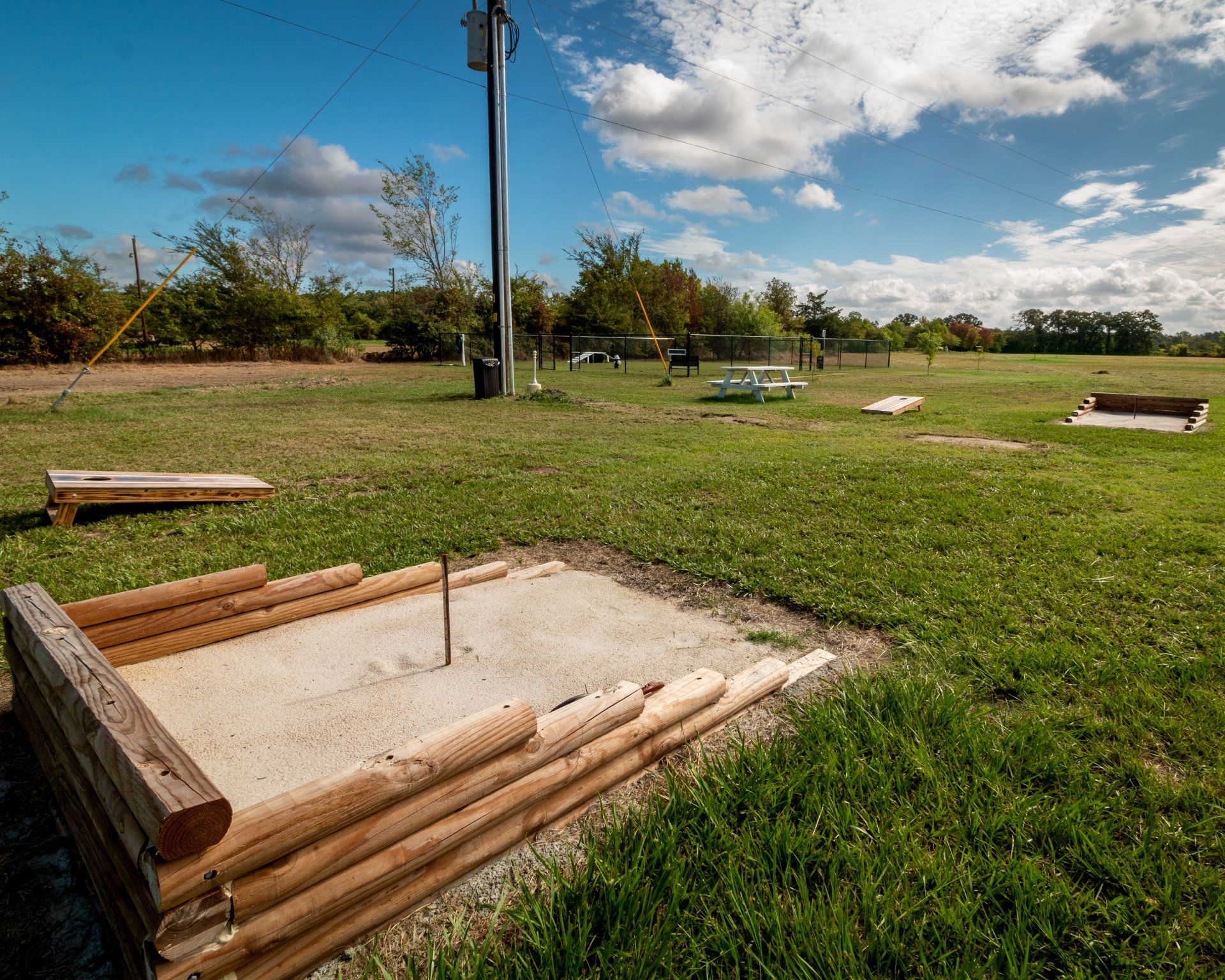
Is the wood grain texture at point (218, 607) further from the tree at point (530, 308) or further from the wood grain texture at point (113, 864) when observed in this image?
the tree at point (530, 308)

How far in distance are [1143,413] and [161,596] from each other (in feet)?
48.0

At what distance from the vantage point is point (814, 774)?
210 cm

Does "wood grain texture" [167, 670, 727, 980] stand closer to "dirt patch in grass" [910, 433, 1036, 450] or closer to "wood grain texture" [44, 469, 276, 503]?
"wood grain texture" [44, 469, 276, 503]

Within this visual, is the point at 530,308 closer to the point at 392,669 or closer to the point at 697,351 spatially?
the point at 697,351

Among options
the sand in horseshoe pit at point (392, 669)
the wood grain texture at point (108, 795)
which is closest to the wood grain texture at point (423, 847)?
the wood grain texture at point (108, 795)

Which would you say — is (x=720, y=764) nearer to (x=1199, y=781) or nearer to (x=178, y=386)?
(x=1199, y=781)

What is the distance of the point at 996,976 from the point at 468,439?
29.0ft

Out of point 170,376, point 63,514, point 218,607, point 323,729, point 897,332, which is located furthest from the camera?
point 897,332

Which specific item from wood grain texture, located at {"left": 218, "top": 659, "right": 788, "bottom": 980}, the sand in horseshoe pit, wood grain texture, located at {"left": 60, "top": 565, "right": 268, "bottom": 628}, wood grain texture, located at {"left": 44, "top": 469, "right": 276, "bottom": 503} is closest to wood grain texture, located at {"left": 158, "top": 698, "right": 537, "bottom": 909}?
wood grain texture, located at {"left": 218, "top": 659, "right": 788, "bottom": 980}

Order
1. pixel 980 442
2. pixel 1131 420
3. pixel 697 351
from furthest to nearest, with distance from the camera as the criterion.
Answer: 1. pixel 697 351
2. pixel 1131 420
3. pixel 980 442

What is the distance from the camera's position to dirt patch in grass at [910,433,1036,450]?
8.76 m

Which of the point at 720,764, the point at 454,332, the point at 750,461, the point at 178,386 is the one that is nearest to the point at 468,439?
the point at 750,461

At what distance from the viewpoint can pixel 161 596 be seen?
2.84 m

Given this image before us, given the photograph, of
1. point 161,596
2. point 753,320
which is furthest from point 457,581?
point 753,320
